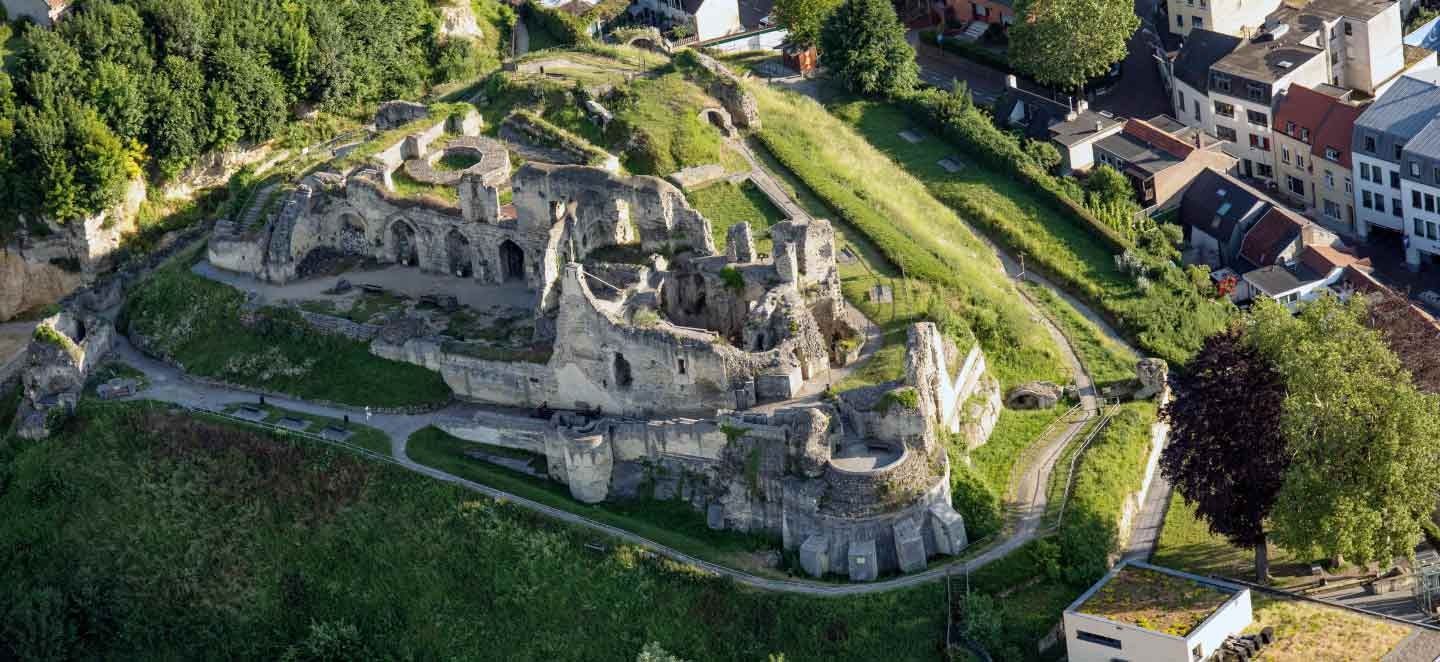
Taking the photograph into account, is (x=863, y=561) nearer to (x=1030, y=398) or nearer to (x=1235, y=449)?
(x=1235, y=449)

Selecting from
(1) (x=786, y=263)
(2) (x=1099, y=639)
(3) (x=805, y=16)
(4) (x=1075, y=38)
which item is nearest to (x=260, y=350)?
(1) (x=786, y=263)

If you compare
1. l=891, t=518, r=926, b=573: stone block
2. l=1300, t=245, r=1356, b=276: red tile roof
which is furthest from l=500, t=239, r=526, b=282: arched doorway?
l=1300, t=245, r=1356, b=276: red tile roof

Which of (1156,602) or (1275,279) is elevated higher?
(1156,602)

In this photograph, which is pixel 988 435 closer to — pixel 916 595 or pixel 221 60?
pixel 916 595

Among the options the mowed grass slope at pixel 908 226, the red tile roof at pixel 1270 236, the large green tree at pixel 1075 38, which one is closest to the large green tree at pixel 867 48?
the mowed grass slope at pixel 908 226

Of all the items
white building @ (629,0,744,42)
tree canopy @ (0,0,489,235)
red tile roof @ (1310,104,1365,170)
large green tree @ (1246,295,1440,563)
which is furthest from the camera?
white building @ (629,0,744,42)

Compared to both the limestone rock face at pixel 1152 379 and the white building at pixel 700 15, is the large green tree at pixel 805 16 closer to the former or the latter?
the white building at pixel 700 15

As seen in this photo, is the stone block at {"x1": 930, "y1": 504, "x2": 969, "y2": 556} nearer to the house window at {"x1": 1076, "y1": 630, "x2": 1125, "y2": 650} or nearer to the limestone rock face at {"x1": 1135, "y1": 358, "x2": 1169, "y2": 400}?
the house window at {"x1": 1076, "y1": 630, "x2": 1125, "y2": 650}
